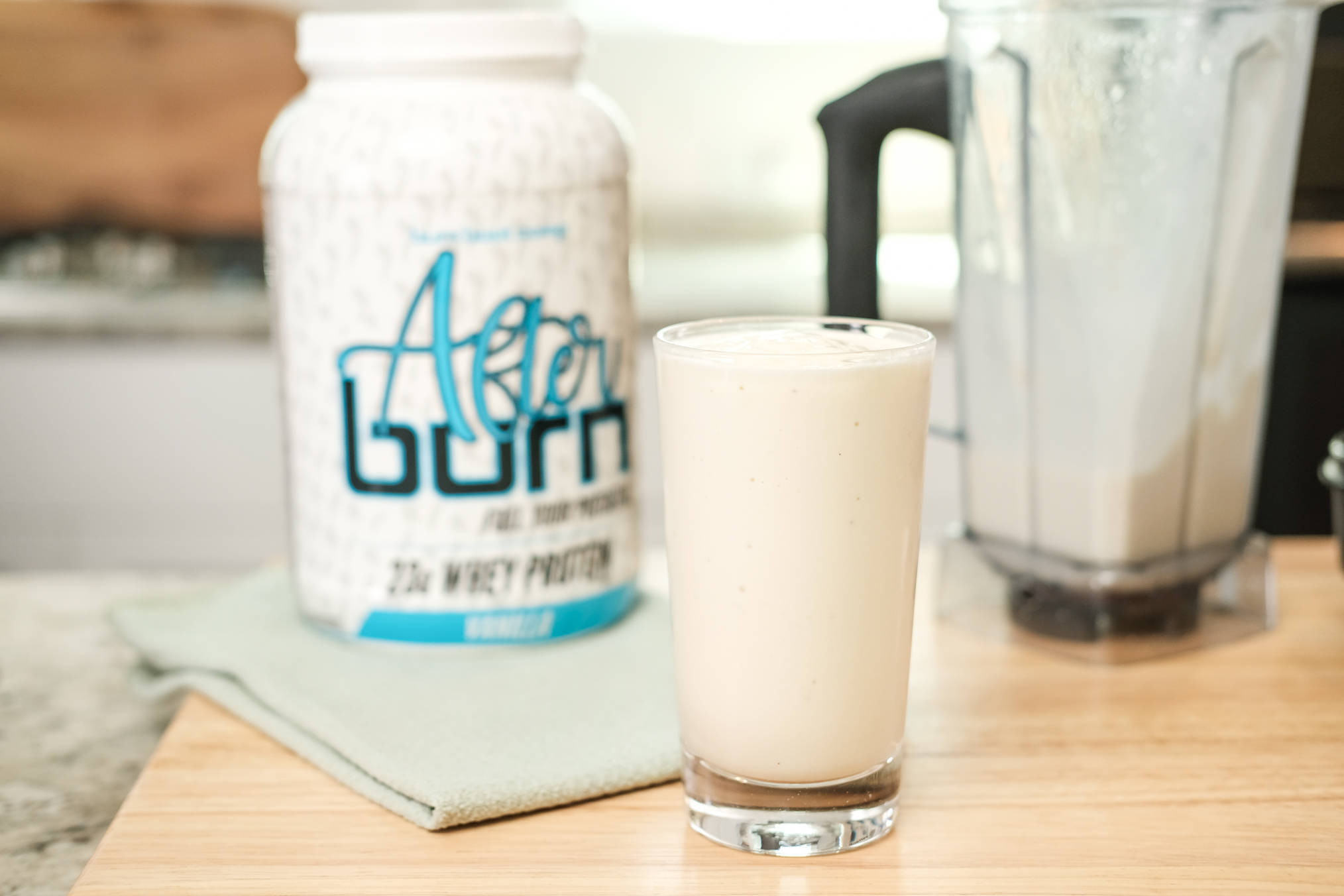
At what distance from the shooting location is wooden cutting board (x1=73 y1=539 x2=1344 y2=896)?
408 mm

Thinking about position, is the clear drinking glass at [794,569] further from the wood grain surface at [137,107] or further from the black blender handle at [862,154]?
the wood grain surface at [137,107]

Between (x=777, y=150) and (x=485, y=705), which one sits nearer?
(x=485, y=705)

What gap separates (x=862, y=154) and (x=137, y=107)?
1442 mm

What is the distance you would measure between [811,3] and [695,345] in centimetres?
159

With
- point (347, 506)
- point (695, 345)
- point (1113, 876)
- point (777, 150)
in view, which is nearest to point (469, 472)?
point (347, 506)

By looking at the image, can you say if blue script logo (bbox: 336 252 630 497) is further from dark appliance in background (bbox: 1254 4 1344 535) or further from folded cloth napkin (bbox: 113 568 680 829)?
dark appliance in background (bbox: 1254 4 1344 535)

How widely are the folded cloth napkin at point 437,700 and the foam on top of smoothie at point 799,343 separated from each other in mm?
149

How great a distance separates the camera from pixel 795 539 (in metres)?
Result: 0.41

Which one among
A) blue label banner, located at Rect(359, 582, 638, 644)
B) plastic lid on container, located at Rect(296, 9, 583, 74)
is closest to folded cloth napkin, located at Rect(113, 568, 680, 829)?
blue label banner, located at Rect(359, 582, 638, 644)

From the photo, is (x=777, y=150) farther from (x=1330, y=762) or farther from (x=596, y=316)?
(x=1330, y=762)

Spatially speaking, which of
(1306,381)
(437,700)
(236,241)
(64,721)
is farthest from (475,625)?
(236,241)

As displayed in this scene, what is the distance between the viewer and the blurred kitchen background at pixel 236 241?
58.6 inches

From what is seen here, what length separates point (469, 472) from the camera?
1.94 feet

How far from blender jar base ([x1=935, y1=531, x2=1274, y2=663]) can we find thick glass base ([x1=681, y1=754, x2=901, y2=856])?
0.19 metres
